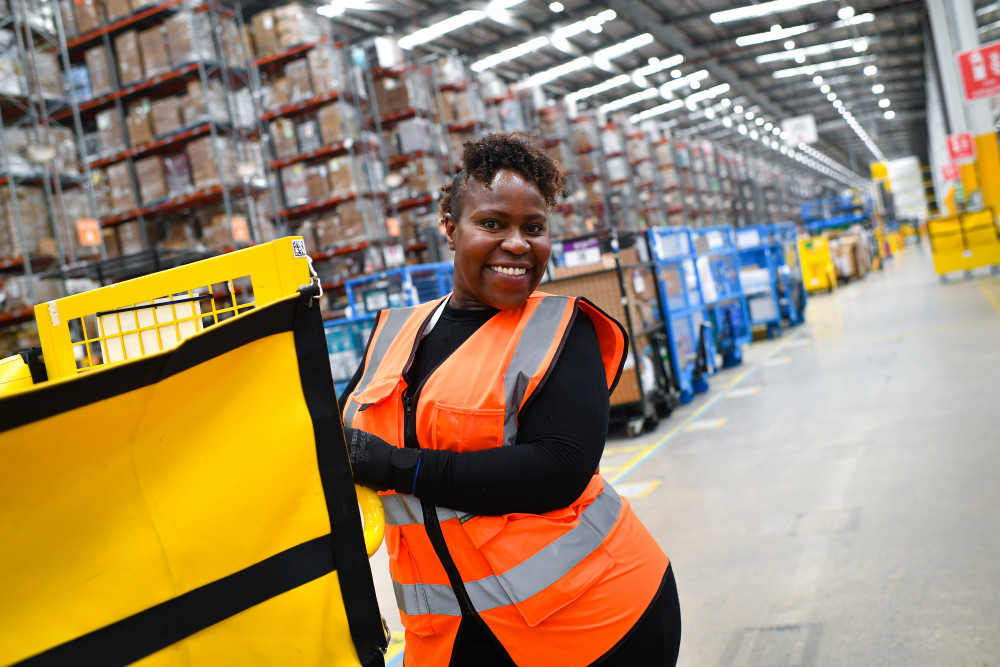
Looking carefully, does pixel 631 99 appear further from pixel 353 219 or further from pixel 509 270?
pixel 509 270

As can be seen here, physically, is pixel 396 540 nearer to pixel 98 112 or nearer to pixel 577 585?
pixel 577 585

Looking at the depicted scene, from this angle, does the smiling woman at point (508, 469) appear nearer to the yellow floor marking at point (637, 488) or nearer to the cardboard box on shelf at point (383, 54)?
the yellow floor marking at point (637, 488)

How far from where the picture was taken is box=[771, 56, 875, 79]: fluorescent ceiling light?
28.5 metres

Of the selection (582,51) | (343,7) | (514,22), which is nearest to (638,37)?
(582,51)

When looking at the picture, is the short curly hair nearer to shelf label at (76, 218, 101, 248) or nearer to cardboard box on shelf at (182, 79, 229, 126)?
shelf label at (76, 218, 101, 248)

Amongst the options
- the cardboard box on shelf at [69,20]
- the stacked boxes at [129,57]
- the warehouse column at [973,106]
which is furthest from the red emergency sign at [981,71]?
the cardboard box on shelf at [69,20]

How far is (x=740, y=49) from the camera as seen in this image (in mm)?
A: 24000

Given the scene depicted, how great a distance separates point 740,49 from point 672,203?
286 inches

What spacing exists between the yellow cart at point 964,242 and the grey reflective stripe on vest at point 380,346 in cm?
1629

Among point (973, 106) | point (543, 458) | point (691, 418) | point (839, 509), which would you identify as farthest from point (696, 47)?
point (543, 458)

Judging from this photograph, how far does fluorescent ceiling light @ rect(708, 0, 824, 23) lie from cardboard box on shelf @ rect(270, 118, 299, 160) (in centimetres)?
1450

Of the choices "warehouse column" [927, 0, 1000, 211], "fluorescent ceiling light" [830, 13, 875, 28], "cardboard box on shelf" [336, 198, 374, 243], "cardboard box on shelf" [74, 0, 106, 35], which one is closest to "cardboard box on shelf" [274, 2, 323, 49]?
"cardboard box on shelf" [74, 0, 106, 35]

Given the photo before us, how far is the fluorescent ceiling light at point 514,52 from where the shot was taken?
19.5 meters

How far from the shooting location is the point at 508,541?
1.28 m
